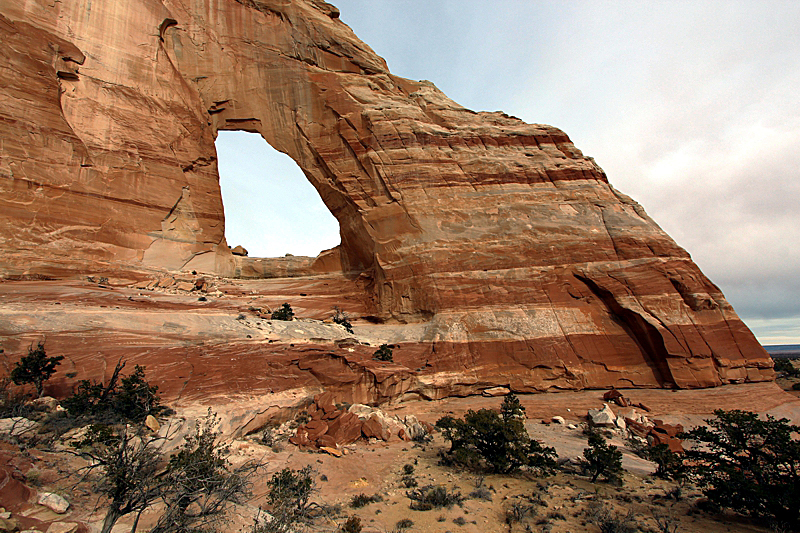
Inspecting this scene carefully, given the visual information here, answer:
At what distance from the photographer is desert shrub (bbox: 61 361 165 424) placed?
8.53 meters

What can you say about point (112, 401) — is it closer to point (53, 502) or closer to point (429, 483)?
point (53, 502)

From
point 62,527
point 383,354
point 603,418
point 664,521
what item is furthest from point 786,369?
point 62,527

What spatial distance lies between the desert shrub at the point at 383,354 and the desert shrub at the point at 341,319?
8.99 feet

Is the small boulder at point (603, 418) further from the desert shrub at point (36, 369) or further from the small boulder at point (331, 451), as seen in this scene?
the desert shrub at point (36, 369)

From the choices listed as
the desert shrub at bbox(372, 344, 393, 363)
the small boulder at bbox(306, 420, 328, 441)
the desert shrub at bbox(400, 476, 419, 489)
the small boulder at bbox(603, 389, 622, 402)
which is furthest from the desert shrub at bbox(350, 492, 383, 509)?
the small boulder at bbox(603, 389, 622, 402)

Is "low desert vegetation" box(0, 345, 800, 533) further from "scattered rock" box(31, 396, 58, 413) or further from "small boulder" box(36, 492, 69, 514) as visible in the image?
"small boulder" box(36, 492, 69, 514)

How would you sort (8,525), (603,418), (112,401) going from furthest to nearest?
(603,418) → (112,401) → (8,525)

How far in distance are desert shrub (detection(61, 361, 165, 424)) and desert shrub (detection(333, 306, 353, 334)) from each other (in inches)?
387

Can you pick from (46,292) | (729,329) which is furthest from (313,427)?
(729,329)

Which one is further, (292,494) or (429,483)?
(429,483)

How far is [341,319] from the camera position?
20.7m

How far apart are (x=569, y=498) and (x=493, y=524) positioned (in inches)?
81.5

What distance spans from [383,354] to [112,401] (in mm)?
9534

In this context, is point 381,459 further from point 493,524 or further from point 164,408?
point 164,408
